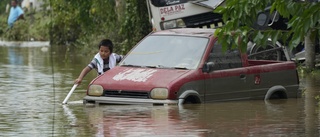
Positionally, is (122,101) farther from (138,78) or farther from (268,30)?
(268,30)

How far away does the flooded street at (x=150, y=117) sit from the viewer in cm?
1214

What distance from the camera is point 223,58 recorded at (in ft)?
51.5

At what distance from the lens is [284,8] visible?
11039 mm

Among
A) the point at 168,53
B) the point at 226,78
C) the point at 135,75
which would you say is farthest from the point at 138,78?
the point at 226,78

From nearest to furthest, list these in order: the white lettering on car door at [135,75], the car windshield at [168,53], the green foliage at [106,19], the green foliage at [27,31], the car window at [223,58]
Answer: the white lettering on car door at [135,75], the car windshield at [168,53], the car window at [223,58], the green foliage at [106,19], the green foliage at [27,31]

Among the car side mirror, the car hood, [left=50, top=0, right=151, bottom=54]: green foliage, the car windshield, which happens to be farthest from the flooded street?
[left=50, top=0, right=151, bottom=54]: green foliage

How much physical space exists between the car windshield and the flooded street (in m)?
0.82

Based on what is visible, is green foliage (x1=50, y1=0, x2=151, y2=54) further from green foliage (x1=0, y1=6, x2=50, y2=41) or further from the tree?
the tree

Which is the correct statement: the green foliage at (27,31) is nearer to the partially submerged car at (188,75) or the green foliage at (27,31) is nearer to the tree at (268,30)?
the partially submerged car at (188,75)

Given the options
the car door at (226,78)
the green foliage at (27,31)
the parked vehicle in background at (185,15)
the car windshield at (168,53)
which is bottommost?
the green foliage at (27,31)

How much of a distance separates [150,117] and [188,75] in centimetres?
149

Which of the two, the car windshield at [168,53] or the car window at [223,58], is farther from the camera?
the car window at [223,58]

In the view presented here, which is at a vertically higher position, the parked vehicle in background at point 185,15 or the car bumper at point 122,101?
the parked vehicle in background at point 185,15

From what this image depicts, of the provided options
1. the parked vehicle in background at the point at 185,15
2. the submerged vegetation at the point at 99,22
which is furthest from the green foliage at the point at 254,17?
the submerged vegetation at the point at 99,22
